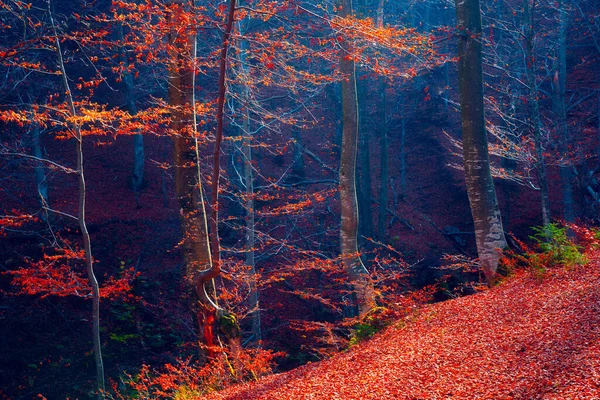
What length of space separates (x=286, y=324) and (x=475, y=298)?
28.9ft

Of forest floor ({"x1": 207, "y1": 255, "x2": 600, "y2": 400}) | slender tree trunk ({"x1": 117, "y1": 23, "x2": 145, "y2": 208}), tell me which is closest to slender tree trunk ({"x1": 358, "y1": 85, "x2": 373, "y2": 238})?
slender tree trunk ({"x1": 117, "y1": 23, "x2": 145, "y2": 208})

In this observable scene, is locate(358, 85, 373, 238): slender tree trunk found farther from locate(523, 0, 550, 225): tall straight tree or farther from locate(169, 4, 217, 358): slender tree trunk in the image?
locate(169, 4, 217, 358): slender tree trunk

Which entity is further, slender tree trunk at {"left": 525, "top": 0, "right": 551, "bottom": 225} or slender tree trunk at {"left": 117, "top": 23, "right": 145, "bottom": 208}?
slender tree trunk at {"left": 117, "top": 23, "right": 145, "bottom": 208}

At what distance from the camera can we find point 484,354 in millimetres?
4887

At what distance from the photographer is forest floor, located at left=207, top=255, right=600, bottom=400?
406cm

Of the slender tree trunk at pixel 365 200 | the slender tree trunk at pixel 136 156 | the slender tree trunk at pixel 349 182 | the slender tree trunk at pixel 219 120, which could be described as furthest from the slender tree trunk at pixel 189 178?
the slender tree trunk at pixel 136 156

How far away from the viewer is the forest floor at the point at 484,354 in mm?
4062

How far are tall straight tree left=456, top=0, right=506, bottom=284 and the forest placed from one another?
1.4 inches

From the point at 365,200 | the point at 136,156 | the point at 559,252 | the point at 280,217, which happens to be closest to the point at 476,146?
the point at 559,252

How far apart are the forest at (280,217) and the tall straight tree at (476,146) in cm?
4

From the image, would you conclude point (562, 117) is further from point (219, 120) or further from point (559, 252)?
point (219, 120)

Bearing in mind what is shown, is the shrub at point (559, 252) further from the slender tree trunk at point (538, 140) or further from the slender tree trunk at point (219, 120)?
the slender tree trunk at point (219, 120)

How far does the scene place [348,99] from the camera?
10547mm

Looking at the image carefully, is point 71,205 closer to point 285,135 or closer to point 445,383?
point 285,135
